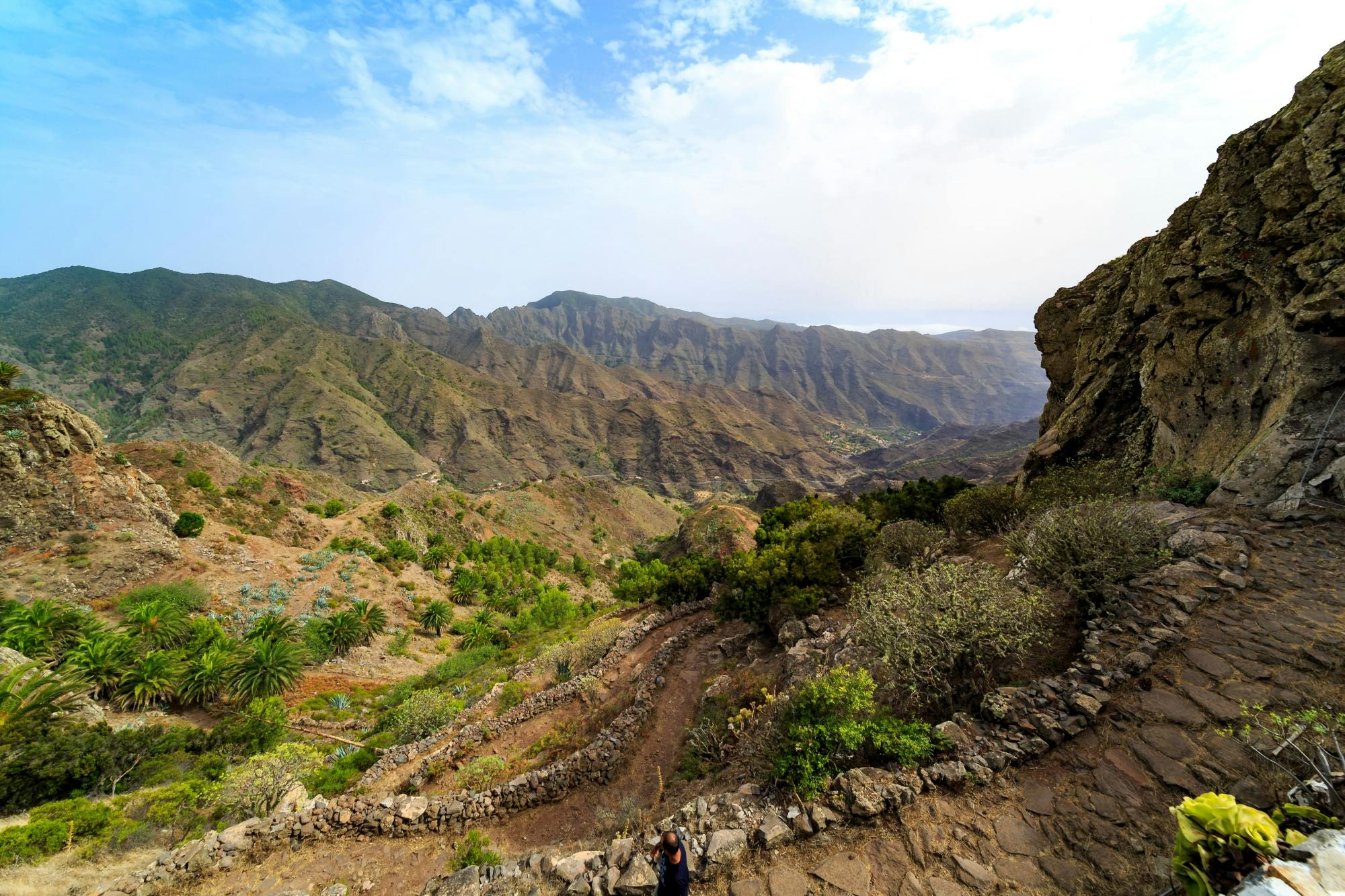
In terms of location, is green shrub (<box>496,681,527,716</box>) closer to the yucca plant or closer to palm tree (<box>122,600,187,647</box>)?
the yucca plant

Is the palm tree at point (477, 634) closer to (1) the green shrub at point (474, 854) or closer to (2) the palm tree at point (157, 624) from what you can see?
(2) the palm tree at point (157, 624)

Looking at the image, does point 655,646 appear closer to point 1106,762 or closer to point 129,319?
point 1106,762

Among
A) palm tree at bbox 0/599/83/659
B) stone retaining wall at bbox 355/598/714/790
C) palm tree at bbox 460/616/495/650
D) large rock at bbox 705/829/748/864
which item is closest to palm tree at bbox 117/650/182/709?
palm tree at bbox 0/599/83/659

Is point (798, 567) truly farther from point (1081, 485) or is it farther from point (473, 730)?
point (473, 730)

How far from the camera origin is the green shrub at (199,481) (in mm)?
32406

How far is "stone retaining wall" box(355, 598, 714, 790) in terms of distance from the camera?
12.3m

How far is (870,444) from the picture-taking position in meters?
171

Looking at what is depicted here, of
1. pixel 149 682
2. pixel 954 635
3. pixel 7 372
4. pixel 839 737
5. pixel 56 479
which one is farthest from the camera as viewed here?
pixel 56 479

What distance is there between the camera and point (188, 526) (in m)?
25.1

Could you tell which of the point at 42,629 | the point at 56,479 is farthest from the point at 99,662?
the point at 56,479

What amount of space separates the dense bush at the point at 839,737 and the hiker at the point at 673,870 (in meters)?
1.90

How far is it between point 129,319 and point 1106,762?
700ft

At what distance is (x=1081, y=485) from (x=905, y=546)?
19.2 feet

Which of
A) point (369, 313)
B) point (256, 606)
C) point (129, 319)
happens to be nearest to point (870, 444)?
point (256, 606)
